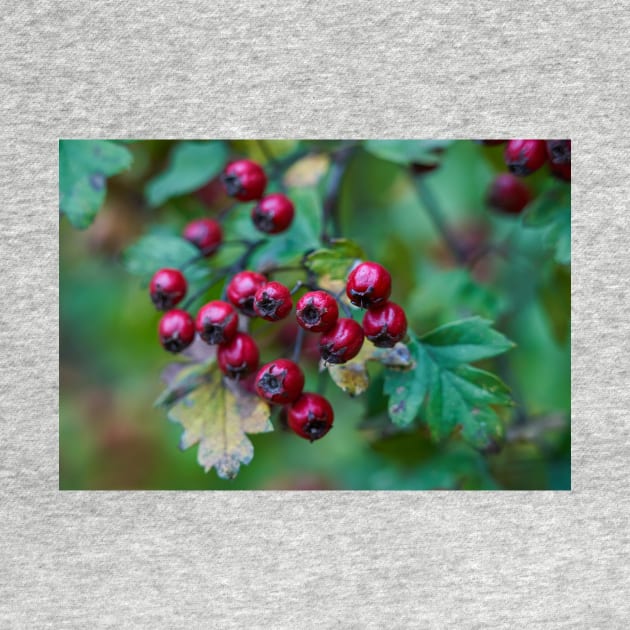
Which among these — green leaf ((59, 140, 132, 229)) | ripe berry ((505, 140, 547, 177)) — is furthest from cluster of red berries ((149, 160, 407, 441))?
ripe berry ((505, 140, 547, 177))

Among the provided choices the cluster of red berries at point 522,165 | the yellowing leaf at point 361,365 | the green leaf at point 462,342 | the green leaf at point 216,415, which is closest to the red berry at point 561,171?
the cluster of red berries at point 522,165

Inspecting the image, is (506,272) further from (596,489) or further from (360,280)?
(360,280)

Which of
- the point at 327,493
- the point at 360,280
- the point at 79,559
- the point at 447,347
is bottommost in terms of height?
the point at 79,559

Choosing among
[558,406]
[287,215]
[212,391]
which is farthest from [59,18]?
[558,406]

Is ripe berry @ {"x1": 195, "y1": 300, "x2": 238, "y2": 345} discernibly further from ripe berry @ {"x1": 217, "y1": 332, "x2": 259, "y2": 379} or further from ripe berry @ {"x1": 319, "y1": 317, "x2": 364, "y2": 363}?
ripe berry @ {"x1": 319, "y1": 317, "x2": 364, "y2": 363}

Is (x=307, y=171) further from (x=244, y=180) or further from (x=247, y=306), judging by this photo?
(x=247, y=306)

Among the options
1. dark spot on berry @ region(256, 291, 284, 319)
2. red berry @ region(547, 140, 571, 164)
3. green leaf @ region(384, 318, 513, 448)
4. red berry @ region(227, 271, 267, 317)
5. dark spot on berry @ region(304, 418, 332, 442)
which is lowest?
dark spot on berry @ region(304, 418, 332, 442)

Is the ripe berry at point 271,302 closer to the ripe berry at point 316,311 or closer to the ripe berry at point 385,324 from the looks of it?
the ripe berry at point 316,311
